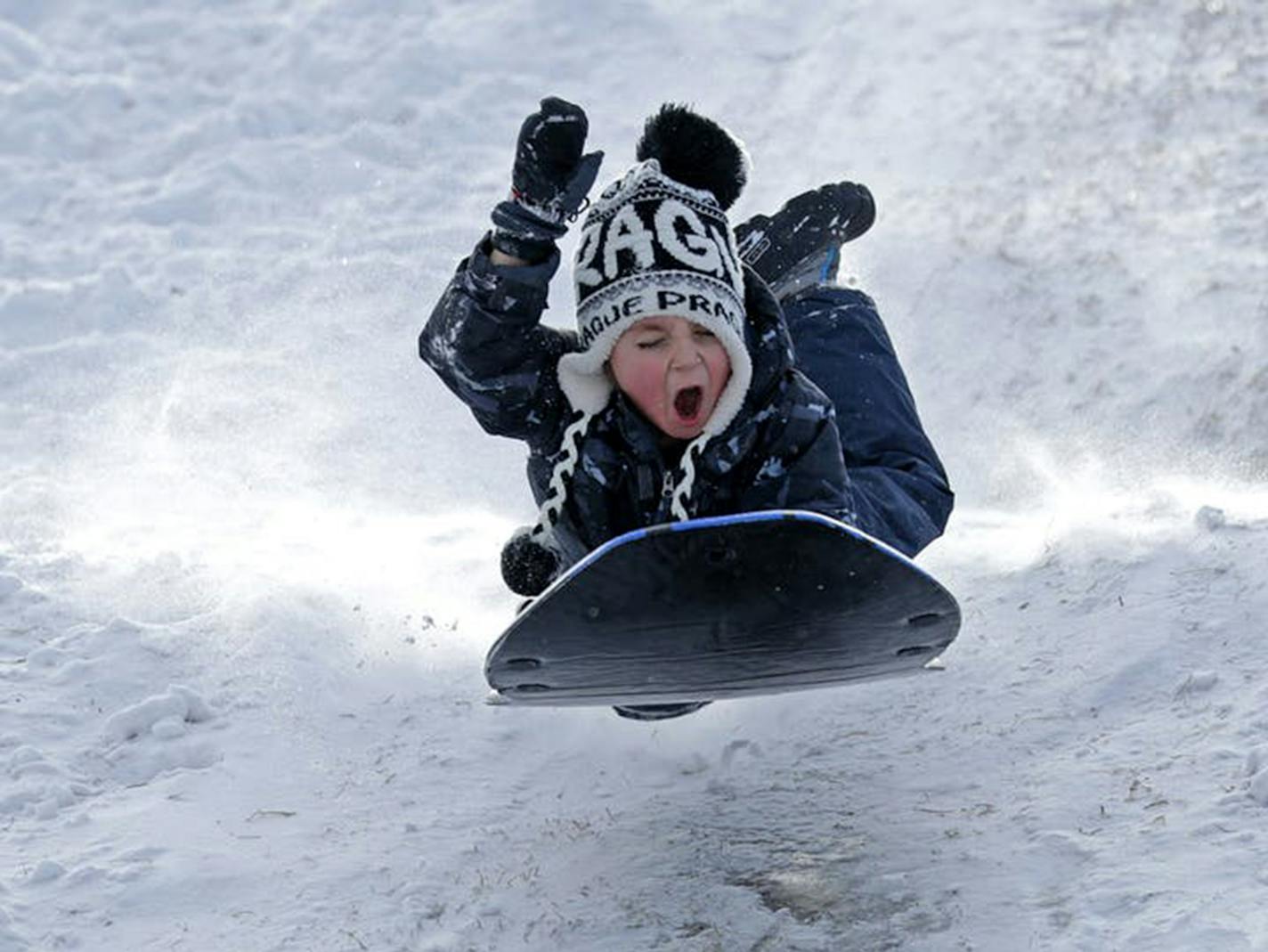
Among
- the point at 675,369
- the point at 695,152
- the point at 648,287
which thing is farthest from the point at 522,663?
the point at 695,152

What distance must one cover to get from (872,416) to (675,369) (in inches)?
48.0

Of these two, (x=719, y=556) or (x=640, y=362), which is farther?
(x=640, y=362)

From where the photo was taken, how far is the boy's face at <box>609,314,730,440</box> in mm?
4121

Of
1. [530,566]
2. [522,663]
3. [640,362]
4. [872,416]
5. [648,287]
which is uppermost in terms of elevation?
[872,416]

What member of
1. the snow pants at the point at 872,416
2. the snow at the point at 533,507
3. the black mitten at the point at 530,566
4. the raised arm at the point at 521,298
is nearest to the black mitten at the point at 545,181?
the raised arm at the point at 521,298

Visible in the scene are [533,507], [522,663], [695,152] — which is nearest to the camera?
[522,663]

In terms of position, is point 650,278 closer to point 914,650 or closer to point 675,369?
point 675,369

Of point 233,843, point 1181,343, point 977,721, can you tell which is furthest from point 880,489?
point 1181,343

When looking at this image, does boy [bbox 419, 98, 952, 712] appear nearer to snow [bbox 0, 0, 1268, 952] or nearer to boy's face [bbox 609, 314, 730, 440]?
boy's face [bbox 609, 314, 730, 440]

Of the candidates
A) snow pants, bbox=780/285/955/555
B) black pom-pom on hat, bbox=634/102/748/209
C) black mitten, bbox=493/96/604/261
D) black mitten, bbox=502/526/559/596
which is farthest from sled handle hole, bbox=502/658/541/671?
black pom-pom on hat, bbox=634/102/748/209

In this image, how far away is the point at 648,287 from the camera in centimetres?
410

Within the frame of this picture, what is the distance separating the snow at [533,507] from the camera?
391 centimetres

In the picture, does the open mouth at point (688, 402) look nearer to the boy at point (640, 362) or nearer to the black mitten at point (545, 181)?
the boy at point (640, 362)

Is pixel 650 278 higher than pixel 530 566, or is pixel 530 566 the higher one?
pixel 650 278
